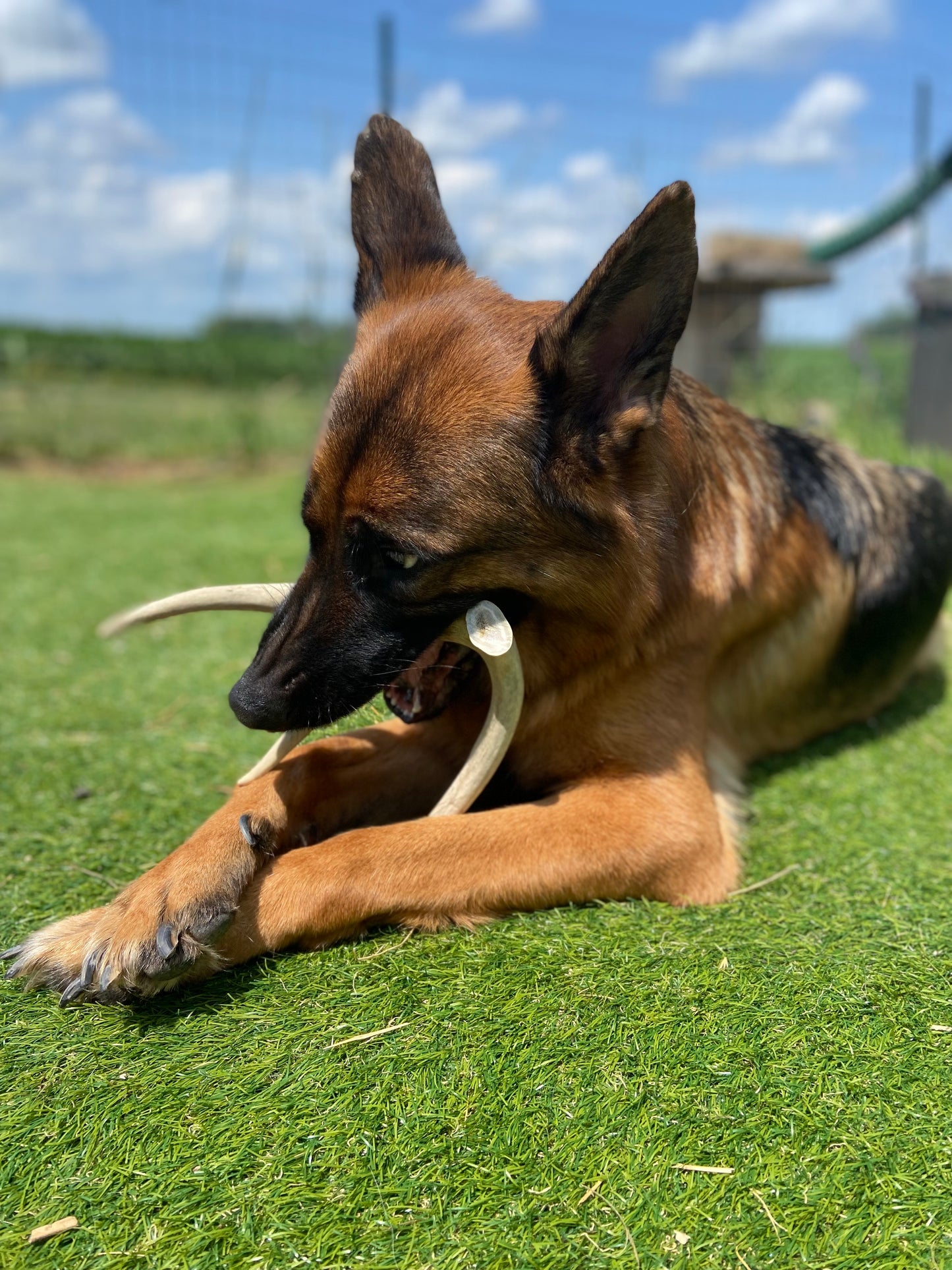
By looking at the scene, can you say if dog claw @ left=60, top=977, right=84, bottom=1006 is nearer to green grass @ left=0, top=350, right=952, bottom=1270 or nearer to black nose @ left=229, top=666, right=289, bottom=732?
green grass @ left=0, top=350, right=952, bottom=1270

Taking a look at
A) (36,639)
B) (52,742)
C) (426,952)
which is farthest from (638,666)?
(36,639)

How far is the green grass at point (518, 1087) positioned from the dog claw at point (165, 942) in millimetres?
150

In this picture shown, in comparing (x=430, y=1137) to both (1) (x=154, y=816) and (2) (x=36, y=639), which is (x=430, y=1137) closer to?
(1) (x=154, y=816)

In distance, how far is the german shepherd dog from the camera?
2.33 meters

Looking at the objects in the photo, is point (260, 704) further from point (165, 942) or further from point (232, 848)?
point (165, 942)

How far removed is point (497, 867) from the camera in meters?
2.48

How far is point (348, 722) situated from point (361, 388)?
0.98m

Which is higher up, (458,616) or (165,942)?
(458,616)

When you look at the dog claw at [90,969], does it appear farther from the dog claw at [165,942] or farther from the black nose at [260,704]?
the black nose at [260,704]

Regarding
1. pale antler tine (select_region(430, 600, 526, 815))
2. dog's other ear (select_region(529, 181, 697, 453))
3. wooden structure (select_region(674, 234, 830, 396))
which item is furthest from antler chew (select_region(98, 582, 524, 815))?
wooden structure (select_region(674, 234, 830, 396))

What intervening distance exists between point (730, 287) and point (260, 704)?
33.8ft

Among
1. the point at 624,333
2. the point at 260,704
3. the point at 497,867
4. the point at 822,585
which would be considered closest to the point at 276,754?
the point at 260,704

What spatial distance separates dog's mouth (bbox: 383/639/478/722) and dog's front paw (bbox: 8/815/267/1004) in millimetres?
664

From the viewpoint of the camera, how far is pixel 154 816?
319 centimetres
